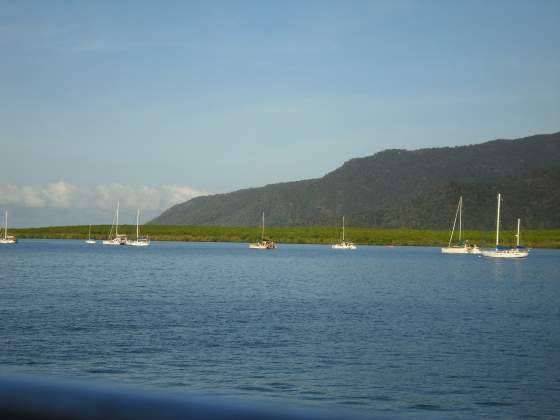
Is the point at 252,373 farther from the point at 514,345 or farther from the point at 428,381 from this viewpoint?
the point at 514,345

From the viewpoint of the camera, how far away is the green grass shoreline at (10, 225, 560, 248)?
515 ft

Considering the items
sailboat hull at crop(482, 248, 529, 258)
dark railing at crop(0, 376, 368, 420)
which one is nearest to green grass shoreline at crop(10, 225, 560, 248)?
sailboat hull at crop(482, 248, 529, 258)

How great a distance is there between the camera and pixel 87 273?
→ 62844 millimetres

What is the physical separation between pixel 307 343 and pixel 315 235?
6138 inches

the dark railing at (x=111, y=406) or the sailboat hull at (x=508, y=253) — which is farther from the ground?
the dark railing at (x=111, y=406)

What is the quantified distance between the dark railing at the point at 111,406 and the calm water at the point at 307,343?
443 inches

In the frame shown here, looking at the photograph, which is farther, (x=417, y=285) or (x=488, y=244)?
(x=488, y=244)

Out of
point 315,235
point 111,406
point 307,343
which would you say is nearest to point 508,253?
Result: point 315,235

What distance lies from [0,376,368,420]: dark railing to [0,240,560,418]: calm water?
11255 mm

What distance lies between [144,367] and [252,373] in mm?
2826

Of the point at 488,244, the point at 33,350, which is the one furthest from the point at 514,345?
the point at 488,244

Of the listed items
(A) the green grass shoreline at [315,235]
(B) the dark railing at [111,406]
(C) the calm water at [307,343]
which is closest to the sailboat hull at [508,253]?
(A) the green grass shoreline at [315,235]

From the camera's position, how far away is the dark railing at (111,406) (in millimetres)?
1572

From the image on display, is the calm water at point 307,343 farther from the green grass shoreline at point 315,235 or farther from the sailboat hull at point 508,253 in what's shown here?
the green grass shoreline at point 315,235
